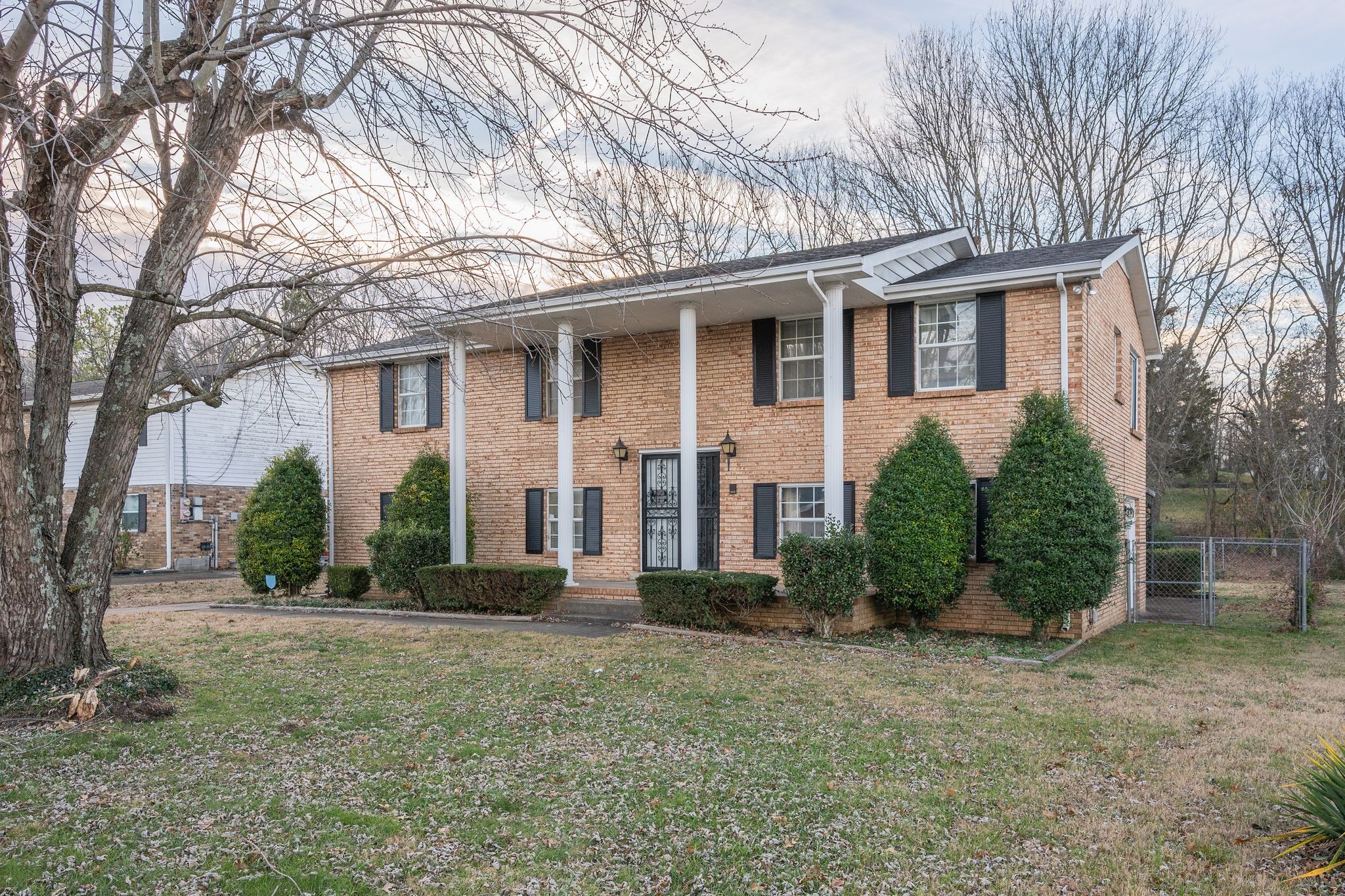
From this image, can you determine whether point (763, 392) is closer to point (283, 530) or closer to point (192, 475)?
point (283, 530)

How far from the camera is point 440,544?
623 inches

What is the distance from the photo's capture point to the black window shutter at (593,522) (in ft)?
53.1

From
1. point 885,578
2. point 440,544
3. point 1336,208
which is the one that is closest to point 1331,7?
point 1336,208

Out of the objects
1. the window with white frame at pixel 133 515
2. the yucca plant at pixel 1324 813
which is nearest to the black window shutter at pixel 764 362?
the yucca plant at pixel 1324 813

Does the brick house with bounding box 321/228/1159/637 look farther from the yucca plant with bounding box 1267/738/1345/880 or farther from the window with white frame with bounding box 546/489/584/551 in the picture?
the yucca plant with bounding box 1267/738/1345/880

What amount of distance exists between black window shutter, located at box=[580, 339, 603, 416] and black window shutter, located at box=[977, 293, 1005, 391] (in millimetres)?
6493

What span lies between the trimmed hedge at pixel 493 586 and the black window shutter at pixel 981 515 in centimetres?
624

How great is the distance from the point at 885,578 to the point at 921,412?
261 centimetres

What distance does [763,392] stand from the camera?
14.6 meters

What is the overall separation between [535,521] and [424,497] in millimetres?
2017

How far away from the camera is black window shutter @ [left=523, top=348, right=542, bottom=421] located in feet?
55.6

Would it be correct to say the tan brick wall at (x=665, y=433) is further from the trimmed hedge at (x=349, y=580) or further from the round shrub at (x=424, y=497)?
the trimmed hedge at (x=349, y=580)

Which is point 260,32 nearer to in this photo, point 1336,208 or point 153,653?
point 153,653

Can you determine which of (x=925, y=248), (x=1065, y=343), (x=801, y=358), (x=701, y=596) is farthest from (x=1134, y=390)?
(x=701, y=596)
